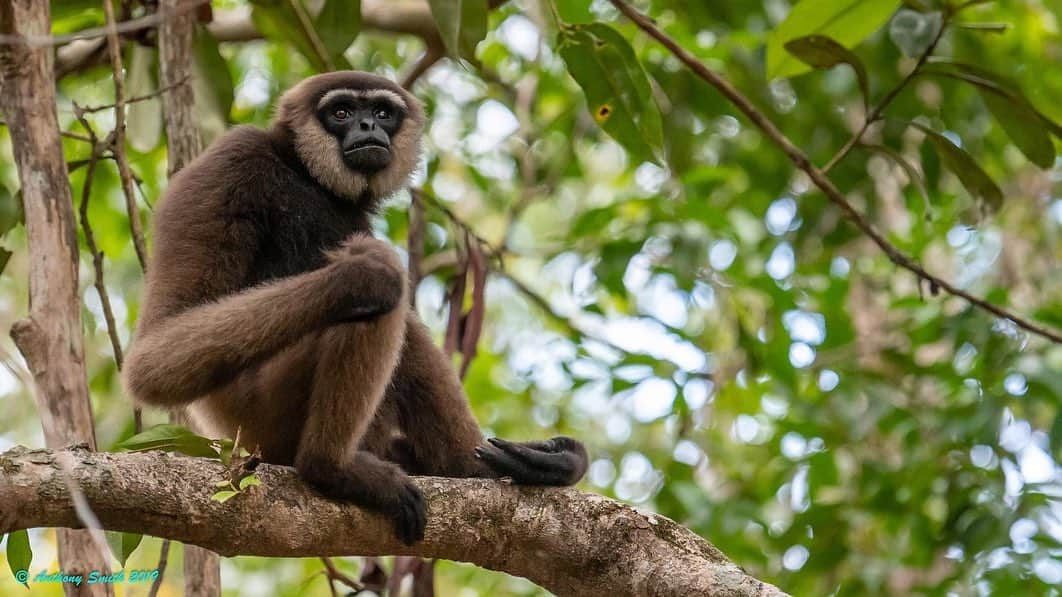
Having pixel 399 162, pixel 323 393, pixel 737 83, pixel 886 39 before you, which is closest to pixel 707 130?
pixel 737 83

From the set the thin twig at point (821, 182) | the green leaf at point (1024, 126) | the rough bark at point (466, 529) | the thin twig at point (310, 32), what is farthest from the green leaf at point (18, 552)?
the green leaf at point (1024, 126)

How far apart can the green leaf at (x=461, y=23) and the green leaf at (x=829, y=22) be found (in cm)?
146

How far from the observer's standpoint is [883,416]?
308 inches

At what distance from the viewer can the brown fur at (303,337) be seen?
4.08 m

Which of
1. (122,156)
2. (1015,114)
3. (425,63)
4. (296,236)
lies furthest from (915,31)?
(122,156)

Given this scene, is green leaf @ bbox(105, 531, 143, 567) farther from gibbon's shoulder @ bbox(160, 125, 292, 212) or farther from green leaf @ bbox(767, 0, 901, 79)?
green leaf @ bbox(767, 0, 901, 79)

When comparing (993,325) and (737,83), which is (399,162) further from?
(993,325)

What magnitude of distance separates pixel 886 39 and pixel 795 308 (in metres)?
2.01

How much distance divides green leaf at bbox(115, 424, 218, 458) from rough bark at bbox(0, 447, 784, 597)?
478 millimetres

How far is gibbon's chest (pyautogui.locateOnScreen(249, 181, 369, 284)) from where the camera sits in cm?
482

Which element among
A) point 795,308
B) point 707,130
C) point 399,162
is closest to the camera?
point 399,162

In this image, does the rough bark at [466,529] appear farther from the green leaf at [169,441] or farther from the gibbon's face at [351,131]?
the gibbon's face at [351,131]

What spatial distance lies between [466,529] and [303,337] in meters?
0.94

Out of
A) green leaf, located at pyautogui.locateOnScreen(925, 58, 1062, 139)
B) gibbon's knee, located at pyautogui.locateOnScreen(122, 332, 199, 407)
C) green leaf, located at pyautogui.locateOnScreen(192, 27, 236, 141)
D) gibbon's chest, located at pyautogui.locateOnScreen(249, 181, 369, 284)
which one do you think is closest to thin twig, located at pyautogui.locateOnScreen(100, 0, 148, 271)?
gibbon's chest, located at pyautogui.locateOnScreen(249, 181, 369, 284)
